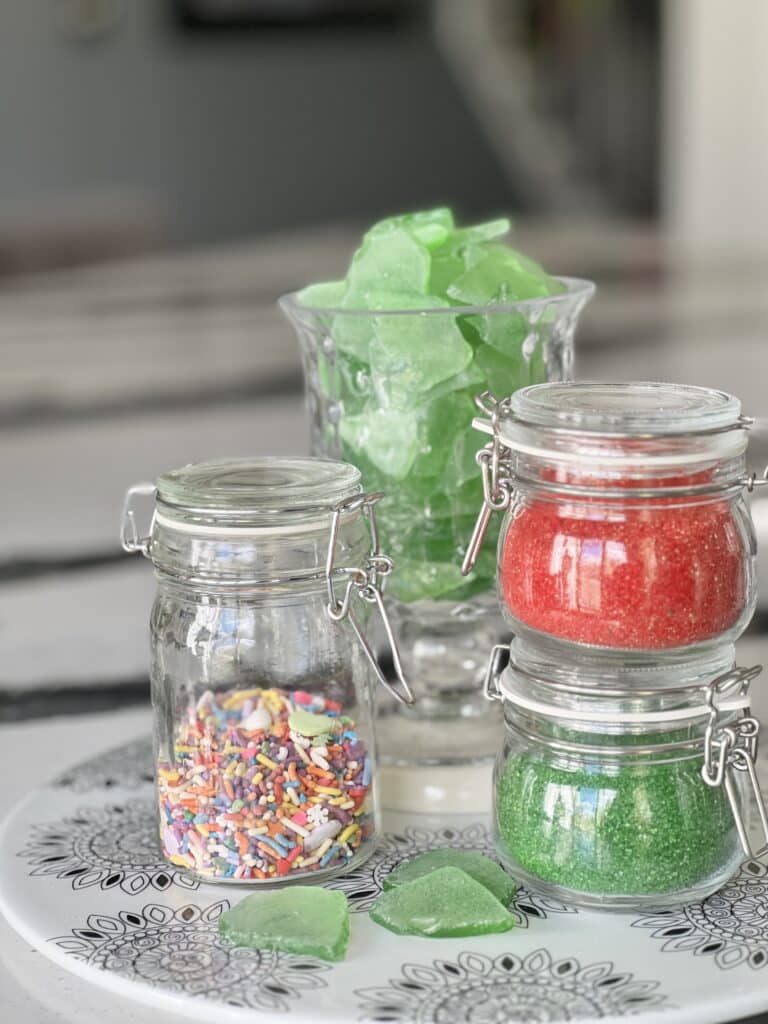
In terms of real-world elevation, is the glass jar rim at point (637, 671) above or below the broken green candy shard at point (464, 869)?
above

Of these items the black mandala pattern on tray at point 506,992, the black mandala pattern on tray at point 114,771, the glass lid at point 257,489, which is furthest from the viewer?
the black mandala pattern on tray at point 114,771

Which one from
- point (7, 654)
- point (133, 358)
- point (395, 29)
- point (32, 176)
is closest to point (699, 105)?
point (395, 29)

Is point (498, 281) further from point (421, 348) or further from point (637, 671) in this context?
point (637, 671)

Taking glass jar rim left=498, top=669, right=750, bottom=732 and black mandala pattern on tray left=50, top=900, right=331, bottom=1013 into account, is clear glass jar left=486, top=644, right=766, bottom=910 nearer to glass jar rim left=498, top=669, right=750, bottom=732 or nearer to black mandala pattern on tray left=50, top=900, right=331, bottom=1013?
glass jar rim left=498, top=669, right=750, bottom=732

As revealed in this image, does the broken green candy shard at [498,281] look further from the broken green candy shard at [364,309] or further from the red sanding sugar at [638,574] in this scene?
the red sanding sugar at [638,574]

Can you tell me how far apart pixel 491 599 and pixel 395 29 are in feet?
17.6

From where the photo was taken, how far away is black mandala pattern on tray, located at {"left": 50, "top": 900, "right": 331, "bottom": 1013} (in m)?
0.49

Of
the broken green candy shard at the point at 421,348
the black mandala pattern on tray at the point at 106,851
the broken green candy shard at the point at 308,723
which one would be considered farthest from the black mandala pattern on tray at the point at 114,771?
the broken green candy shard at the point at 421,348

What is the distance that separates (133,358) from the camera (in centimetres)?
198

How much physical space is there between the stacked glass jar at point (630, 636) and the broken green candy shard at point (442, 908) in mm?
34

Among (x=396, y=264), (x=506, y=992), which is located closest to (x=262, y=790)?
(x=506, y=992)

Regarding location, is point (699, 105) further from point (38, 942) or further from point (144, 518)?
point (38, 942)

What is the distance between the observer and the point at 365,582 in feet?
2.00

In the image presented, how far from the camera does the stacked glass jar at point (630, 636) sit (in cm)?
53
